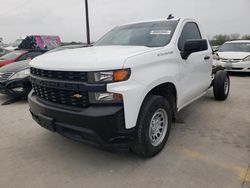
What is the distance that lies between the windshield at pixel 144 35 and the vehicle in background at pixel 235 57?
612 centimetres

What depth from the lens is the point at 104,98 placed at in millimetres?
2695

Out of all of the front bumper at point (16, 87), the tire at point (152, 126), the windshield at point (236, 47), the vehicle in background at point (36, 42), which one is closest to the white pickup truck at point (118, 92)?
the tire at point (152, 126)

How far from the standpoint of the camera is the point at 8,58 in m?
10.4

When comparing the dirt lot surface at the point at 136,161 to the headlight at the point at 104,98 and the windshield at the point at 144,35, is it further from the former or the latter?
the windshield at the point at 144,35

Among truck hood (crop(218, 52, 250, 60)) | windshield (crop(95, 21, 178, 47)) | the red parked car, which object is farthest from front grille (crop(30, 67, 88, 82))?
truck hood (crop(218, 52, 250, 60))

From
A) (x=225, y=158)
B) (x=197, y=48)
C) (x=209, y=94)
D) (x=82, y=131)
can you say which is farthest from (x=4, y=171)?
(x=209, y=94)

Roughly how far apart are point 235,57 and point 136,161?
354 inches

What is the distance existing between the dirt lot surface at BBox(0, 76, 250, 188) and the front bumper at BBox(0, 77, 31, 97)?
1954 mm

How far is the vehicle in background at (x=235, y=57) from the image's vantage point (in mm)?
10320

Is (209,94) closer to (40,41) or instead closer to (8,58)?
(8,58)

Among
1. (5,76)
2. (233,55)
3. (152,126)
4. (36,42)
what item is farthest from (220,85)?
(36,42)

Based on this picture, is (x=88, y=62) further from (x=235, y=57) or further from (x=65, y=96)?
(x=235, y=57)

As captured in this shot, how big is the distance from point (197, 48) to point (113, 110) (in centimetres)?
183

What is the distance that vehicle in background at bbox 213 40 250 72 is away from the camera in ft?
33.9
